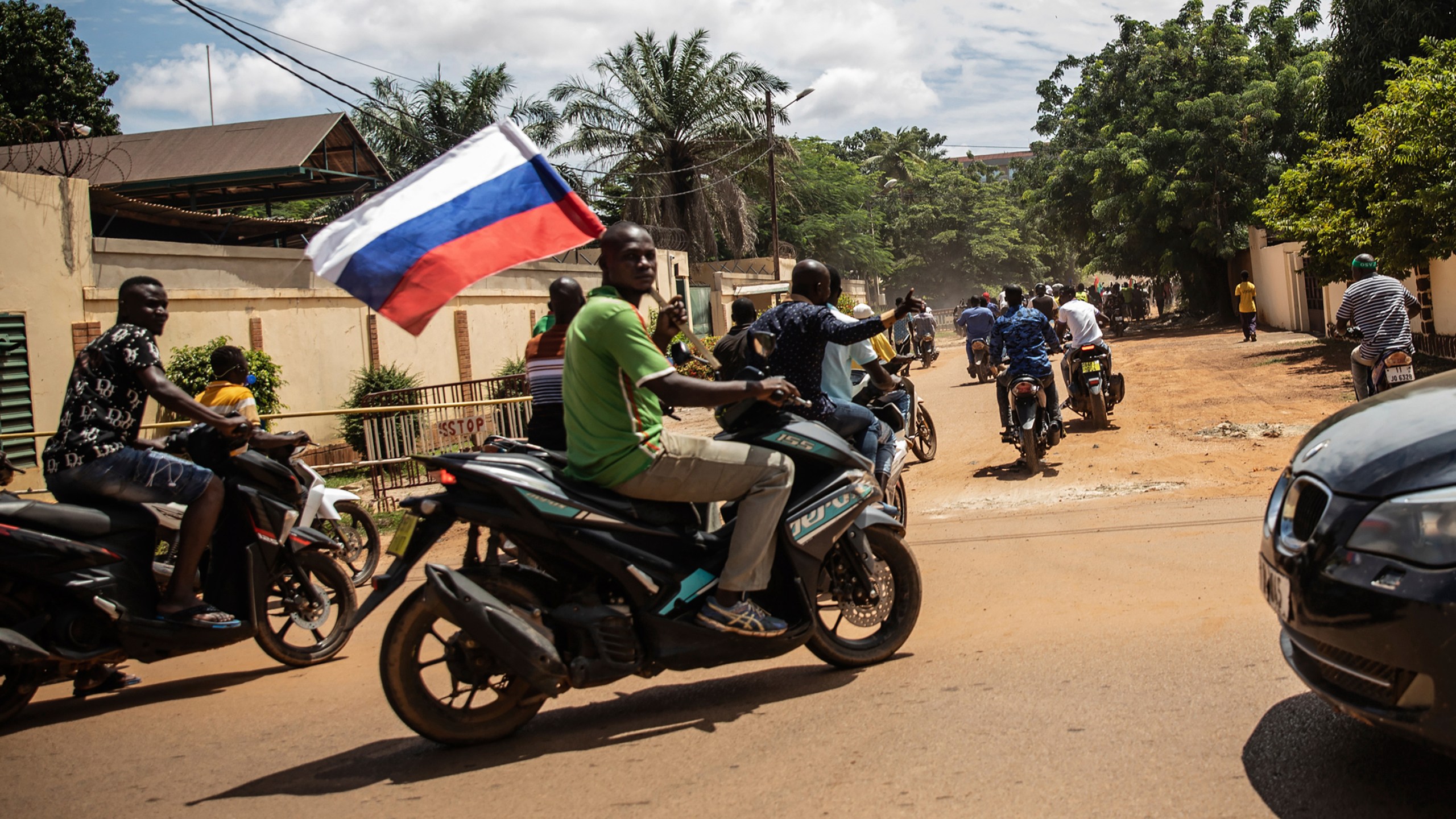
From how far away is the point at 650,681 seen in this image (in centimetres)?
500

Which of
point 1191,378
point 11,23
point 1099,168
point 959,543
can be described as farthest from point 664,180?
point 959,543

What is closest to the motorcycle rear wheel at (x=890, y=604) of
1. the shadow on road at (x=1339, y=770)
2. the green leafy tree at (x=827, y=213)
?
the shadow on road at (x=1339, y=770)

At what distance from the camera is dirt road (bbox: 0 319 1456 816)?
3371mm

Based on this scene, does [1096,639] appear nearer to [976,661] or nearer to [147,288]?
[976,661]

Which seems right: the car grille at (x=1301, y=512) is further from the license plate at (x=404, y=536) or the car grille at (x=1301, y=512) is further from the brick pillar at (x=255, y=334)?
the brick pillar at (x=255, y=334)

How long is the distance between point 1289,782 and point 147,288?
16.2 ft

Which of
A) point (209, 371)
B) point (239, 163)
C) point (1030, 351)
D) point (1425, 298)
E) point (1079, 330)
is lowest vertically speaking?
point (1030, 351)

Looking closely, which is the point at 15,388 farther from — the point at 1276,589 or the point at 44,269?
the point at 1276,589

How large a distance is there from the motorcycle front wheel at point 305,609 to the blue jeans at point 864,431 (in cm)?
Result: 265

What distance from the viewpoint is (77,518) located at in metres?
5.00

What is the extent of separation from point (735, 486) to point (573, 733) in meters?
1.10

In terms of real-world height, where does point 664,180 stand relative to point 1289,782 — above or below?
above

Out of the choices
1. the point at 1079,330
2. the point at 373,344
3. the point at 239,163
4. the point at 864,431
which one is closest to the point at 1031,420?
the point at 1079,330

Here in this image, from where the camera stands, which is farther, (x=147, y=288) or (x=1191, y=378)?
(x=1191, y=378)
